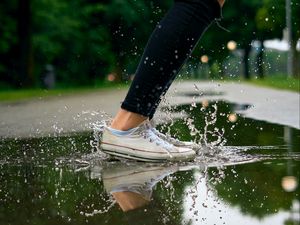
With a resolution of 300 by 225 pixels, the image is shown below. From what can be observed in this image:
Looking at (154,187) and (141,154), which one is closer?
(154,187)

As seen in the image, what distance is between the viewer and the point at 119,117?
2.99 m

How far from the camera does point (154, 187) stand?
7.21ft

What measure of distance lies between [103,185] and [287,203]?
69 centimetres

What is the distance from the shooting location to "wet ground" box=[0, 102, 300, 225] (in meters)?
1.75

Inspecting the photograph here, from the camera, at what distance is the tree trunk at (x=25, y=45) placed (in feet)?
79.5

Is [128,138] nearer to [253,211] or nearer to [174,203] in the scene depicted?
[174,203]

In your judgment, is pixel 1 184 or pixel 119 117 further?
pixel 119 117

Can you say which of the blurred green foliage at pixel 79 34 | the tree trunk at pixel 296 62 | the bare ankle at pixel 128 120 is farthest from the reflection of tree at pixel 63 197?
the tree trunk at pixel 296 62

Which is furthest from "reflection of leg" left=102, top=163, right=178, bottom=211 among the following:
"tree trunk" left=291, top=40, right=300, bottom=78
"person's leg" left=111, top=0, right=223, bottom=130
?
"tree trunk" left=291, top=40, right=300, bottom=78

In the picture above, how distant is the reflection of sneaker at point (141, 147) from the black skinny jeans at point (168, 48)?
0.11 metres

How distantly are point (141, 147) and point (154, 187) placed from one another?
71cm

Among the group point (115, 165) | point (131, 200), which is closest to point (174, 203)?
point (131, 200)

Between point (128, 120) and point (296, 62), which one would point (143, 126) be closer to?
point (128, 120)

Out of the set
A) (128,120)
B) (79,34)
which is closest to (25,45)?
(79,34)
